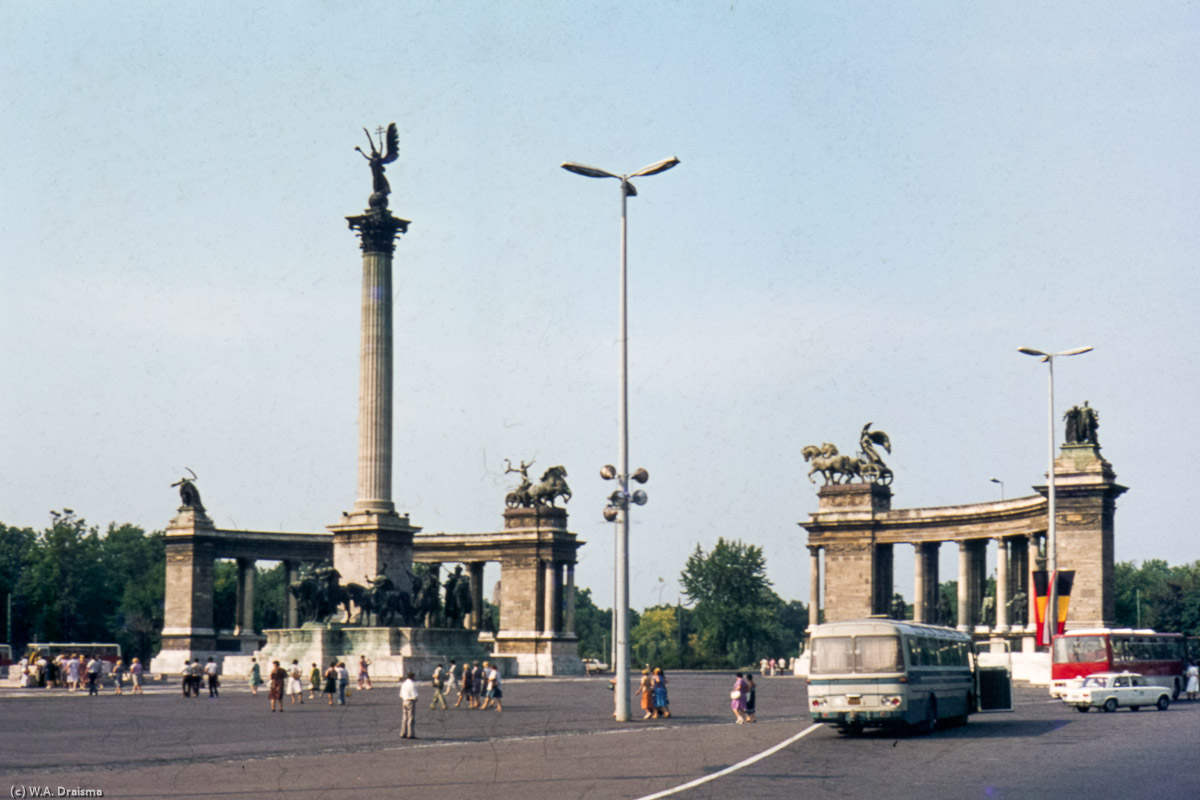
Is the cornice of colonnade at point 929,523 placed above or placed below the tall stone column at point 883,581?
above

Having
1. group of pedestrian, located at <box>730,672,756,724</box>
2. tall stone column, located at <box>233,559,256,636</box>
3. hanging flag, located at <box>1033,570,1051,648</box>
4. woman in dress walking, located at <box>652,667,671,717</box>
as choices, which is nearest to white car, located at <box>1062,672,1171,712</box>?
group of pedestrian, located at <box>730,672,756,724</box>

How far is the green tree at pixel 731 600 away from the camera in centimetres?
14325

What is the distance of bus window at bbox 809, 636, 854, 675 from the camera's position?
37938 mm

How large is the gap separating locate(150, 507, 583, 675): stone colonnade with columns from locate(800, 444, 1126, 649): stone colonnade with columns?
18501 millimetres

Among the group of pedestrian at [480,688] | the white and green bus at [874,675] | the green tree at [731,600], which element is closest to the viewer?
the white and green bus at [874,675]

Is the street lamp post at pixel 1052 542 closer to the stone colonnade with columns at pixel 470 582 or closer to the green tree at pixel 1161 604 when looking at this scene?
the stone colonnade with columns at pixel 470 582

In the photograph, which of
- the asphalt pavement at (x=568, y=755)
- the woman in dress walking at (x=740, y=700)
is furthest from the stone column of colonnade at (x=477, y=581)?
the woman in dress walking at (x=740, y=700)

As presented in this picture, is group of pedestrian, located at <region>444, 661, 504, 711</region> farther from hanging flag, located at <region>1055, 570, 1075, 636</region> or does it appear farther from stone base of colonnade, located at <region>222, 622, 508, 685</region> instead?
hanging flag, located at <region>1055, 570, 1075, 636</region>

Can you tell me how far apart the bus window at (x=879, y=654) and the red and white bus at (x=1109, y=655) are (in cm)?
2266

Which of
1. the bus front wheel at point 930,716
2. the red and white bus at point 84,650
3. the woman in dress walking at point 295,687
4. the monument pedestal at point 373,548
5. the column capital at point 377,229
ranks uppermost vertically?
the column capital at point 377,229

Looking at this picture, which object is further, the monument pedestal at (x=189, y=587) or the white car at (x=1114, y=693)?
the monument pedestal at (x=189, y=587)

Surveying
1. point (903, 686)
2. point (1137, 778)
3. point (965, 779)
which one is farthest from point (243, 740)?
point (1137, 778)

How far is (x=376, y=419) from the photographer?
76.2m

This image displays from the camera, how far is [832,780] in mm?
25516
